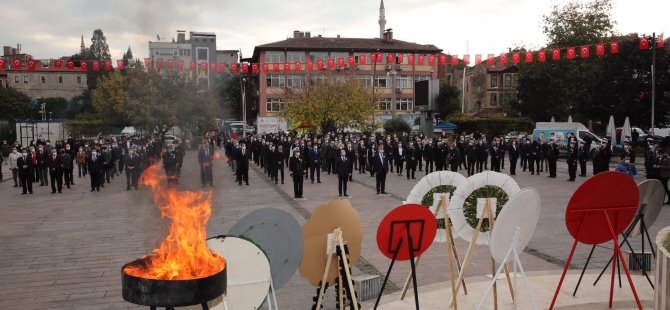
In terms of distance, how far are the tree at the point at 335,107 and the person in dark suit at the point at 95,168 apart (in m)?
24.8

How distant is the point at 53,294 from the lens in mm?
7758

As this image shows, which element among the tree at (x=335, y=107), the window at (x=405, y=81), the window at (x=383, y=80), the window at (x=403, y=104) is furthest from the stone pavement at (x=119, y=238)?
the window at (x=405, y=81)

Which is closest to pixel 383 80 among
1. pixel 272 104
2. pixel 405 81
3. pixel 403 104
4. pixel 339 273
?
pixel 405 81

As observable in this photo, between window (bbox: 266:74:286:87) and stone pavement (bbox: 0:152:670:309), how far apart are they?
46.8m

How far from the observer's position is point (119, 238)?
1163 cm

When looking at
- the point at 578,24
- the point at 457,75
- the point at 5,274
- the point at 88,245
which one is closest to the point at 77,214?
the point at 88,245

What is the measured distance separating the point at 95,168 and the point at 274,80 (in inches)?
1899

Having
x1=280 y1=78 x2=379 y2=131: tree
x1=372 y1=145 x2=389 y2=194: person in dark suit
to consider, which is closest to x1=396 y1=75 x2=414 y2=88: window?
x1=280 y1=78 x2=379 y2=131: tree

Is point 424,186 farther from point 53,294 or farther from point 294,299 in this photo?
point 53,294

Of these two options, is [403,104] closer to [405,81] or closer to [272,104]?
[405,81]

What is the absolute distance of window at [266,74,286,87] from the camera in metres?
67.7

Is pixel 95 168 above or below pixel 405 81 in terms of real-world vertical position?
below

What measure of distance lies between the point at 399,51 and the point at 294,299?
6492 cm

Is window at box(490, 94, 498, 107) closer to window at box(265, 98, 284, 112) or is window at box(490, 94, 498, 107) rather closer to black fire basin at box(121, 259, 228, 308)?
window at box(265, 98, 284, 112)
